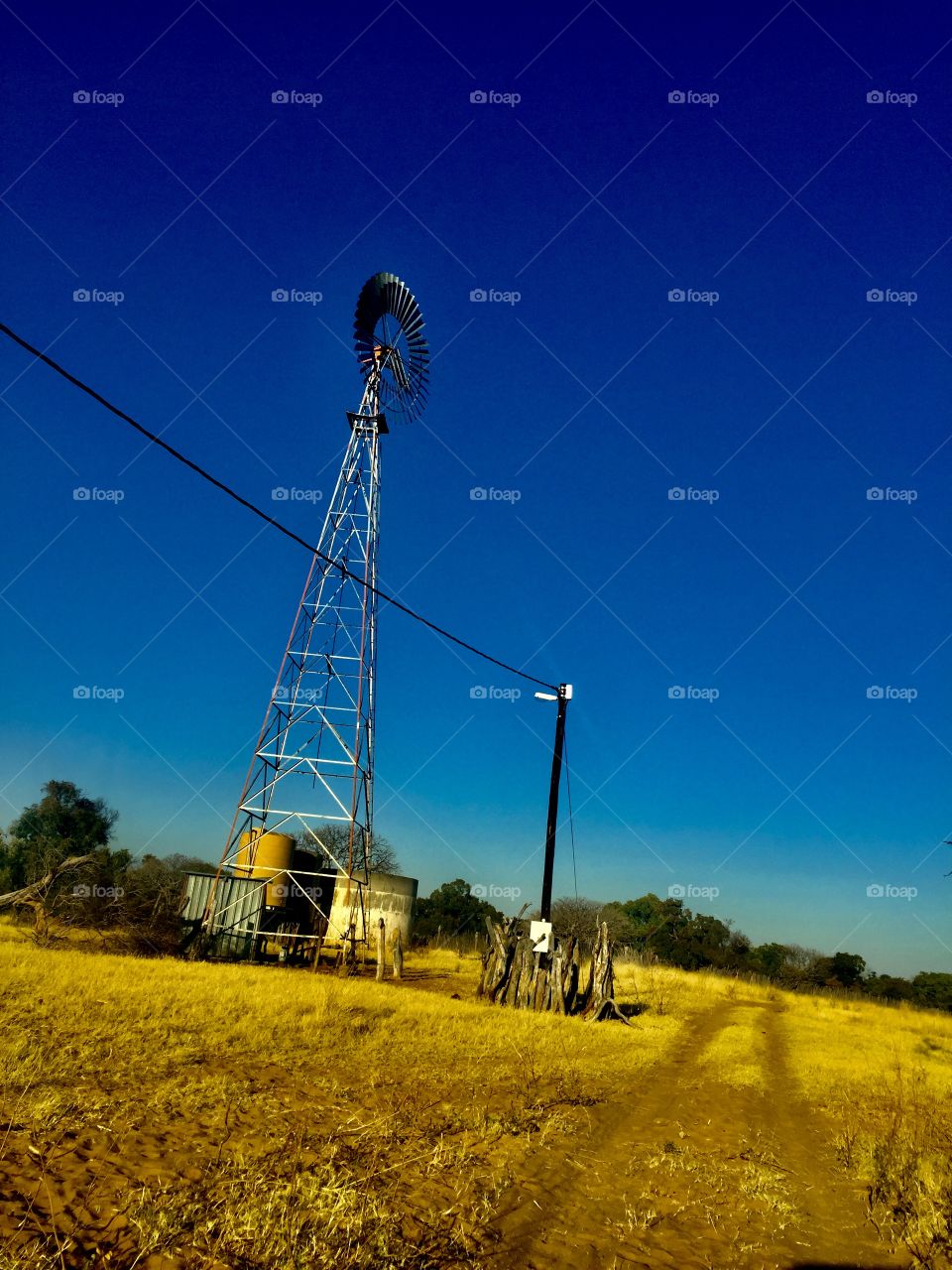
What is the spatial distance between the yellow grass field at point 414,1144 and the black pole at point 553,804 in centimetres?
592

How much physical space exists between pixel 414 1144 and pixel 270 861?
18435 millimetres

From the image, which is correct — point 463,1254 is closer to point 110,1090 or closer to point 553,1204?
point 553,1204

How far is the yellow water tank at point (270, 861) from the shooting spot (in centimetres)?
2341

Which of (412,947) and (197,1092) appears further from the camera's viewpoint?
→ (412,947)

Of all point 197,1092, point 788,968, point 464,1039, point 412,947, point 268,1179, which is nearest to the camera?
point 268,1179

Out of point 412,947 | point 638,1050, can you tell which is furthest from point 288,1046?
point 412,947

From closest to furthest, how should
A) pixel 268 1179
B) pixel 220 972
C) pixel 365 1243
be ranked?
pixel 365 1243 → pixel 268 1179 → pixel 220 972

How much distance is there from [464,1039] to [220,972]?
820 cm

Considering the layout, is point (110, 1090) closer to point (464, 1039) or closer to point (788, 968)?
point (464, 1039)

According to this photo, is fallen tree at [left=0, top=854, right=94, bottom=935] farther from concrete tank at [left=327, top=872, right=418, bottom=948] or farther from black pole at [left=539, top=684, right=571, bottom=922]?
concrete tank at [left=327, top=872, right=418, bottom=948]

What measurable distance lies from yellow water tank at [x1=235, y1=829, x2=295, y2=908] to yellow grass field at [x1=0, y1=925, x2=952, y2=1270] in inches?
341

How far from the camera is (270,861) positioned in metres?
24.0

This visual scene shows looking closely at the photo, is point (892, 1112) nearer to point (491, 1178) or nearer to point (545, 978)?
point (491, 1178)

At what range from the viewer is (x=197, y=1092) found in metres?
7.53
